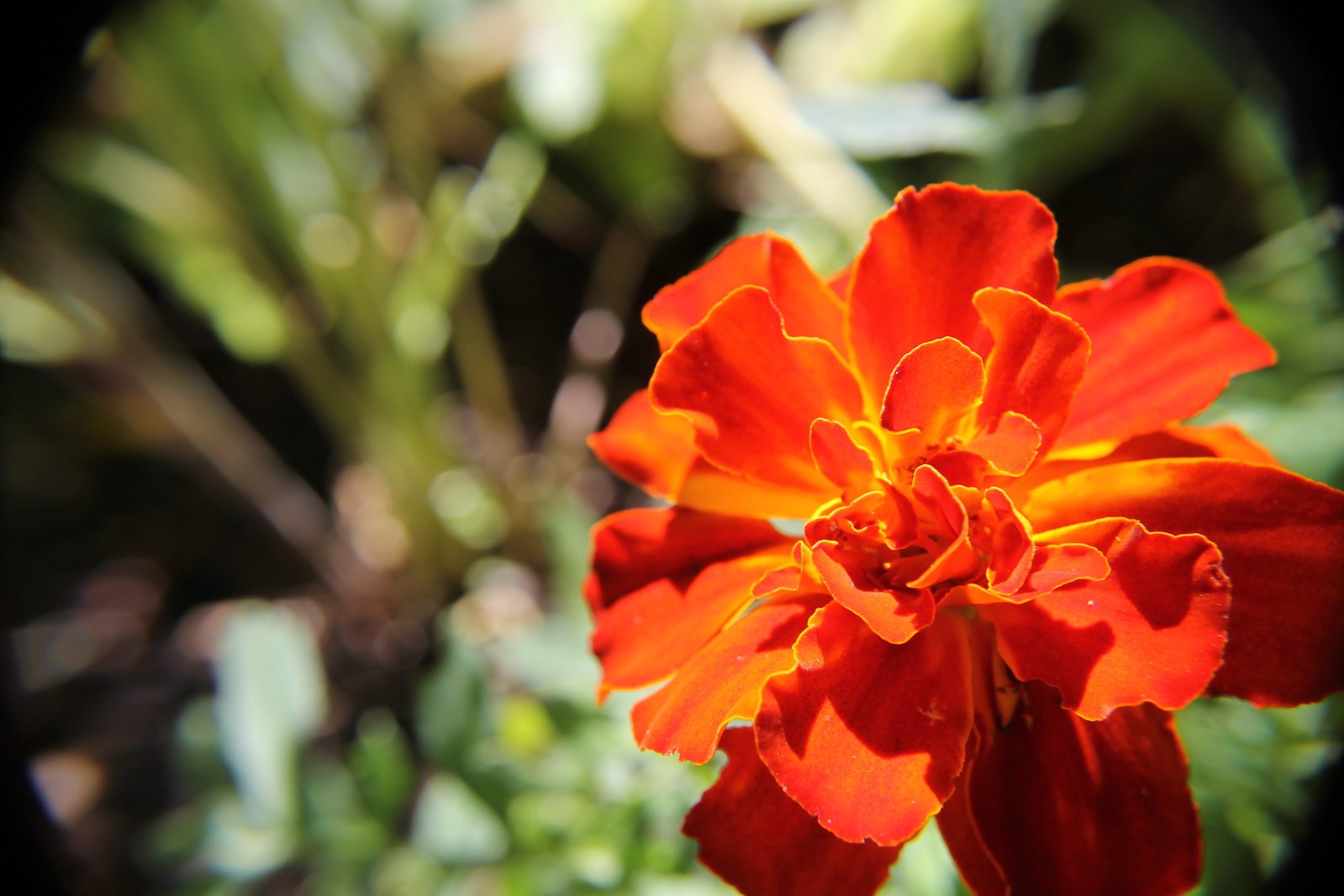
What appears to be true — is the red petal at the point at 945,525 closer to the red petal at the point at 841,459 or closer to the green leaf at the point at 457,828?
the red petal at the point at 841,459

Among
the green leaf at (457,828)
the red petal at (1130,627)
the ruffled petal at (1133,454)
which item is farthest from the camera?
the green leaf at (457,828)

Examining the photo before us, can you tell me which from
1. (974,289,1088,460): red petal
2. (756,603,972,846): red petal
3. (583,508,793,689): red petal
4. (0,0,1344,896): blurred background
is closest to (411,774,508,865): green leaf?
(0,0,1344,896): blurred background

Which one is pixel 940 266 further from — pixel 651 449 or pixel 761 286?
pixel 651 449

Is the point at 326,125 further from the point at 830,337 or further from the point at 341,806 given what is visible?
the point at 830,337

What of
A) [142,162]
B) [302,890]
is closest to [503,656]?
[302,890]

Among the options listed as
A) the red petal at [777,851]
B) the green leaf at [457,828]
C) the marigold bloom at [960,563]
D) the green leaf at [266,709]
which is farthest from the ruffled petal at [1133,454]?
the green leaf at [266,709]

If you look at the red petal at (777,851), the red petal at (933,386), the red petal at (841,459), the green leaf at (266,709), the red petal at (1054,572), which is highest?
the red petal at (933,386)

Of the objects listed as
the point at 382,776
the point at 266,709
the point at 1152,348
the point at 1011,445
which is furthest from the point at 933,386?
the point at 266,709
